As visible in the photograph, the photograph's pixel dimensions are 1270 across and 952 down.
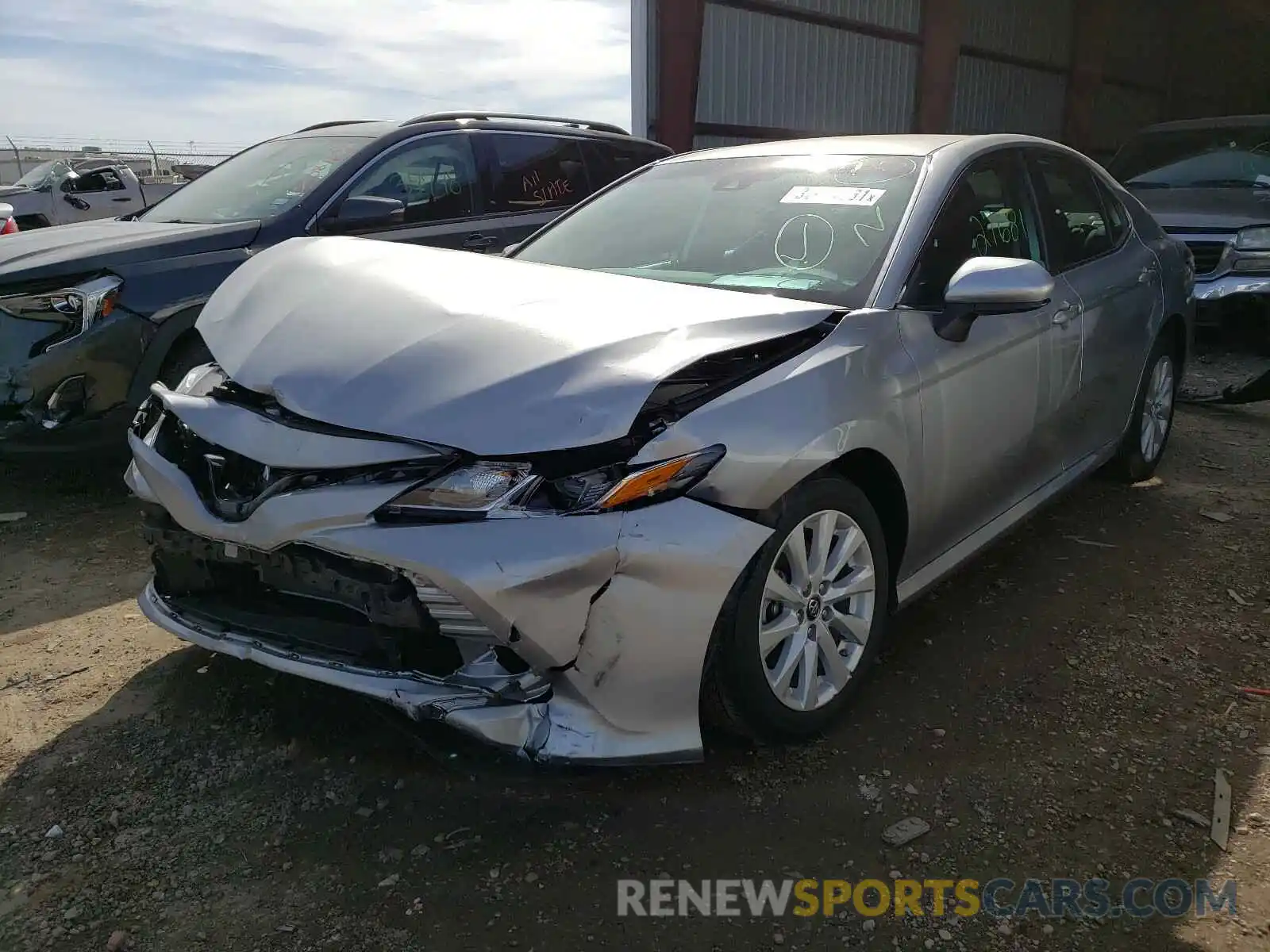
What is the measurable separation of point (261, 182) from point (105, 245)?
1067 millimetres

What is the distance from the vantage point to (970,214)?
311 cm

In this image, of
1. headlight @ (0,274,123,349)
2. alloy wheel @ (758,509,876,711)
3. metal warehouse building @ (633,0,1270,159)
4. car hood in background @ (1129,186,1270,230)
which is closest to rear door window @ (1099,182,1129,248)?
alloy wheel @ (758,509,876,711)

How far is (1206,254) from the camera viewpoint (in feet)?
22.8

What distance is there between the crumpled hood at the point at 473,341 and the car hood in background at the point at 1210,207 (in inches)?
224

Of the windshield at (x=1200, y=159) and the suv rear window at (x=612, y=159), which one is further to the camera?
the windshield at (x=1200, y=159)

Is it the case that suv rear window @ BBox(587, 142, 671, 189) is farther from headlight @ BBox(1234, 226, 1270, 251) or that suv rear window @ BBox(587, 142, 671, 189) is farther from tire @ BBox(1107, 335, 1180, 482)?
headlight @ BBox(1234, 226, 1270, 251)

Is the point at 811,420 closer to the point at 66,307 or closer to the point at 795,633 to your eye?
the point at 795,633

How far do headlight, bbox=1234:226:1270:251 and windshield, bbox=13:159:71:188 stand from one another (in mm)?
15353

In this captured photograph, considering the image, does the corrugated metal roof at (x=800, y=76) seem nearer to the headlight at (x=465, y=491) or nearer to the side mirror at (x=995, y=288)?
the side mirror at (x=995, y=288)

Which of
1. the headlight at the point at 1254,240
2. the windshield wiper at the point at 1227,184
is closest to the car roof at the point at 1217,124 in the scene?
the windshield wiper at the point at 1227,184

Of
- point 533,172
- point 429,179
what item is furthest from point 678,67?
point 429,179

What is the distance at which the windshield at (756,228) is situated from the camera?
9.30 feet

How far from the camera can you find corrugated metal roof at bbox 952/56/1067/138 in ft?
47.2

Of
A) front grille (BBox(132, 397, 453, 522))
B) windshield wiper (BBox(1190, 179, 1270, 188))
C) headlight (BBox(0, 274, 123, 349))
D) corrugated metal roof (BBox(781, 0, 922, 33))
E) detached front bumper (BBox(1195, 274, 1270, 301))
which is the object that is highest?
corrugated metal roof (BBox(781, 0, 922, 33))
